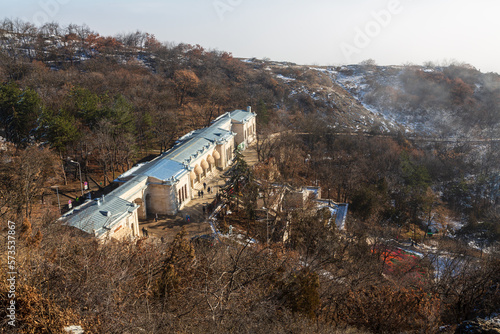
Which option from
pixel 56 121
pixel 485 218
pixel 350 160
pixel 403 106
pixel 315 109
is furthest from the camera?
pixel 403 106

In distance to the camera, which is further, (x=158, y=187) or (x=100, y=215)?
(x=158, y=187)

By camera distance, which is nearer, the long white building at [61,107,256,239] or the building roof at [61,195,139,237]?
the building roof at [61,195,139,237]

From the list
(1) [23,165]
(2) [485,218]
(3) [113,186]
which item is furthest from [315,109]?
(1) [23,165]

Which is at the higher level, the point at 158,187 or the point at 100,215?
the point at 100,215

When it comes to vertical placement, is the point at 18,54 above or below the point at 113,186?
above

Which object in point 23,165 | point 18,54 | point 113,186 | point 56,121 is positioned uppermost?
point 18,54

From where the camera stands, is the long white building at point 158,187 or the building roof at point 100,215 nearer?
the building roof at point 100,215

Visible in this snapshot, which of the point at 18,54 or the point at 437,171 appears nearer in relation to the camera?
the point at 437,171

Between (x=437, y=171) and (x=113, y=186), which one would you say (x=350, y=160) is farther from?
(x=113, y=186)
